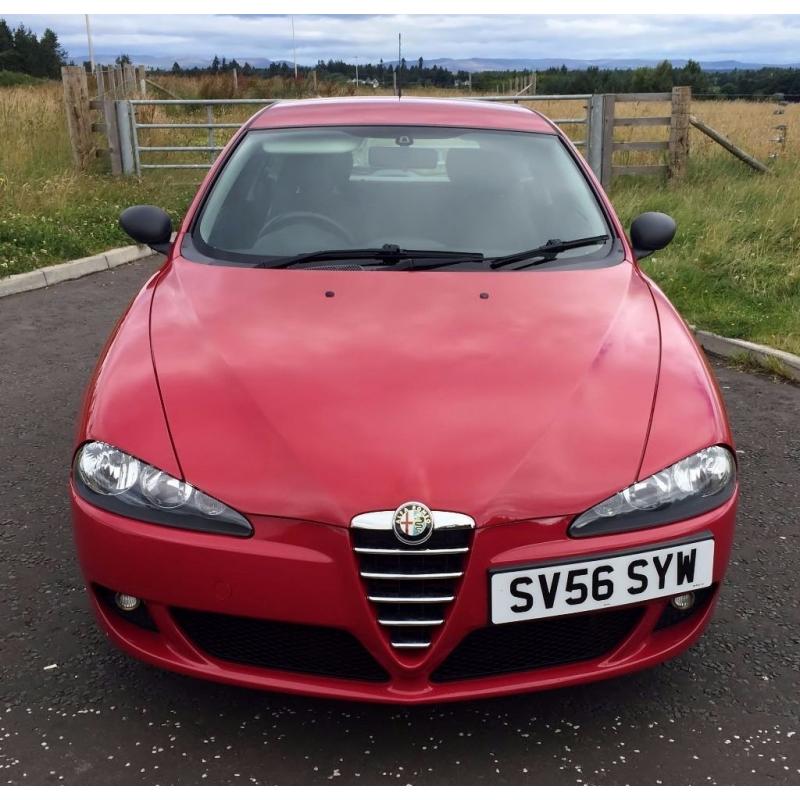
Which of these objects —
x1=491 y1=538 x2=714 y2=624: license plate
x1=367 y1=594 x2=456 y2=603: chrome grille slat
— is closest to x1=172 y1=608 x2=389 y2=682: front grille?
x1=367 y1=594 x2=456 y2=603: chrome grille slat

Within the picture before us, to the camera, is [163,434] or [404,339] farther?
[404,339]

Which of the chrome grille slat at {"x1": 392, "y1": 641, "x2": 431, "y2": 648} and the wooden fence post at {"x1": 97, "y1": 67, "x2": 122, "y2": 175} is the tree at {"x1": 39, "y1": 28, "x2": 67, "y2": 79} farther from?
the chrome grille slat at {"x1": 392, "y1": 641, "x2": 431, "y2": 648}

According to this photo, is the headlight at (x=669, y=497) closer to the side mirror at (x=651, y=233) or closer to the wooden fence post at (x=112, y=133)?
the side mirror at (x=651, y=233)

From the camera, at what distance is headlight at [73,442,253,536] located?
6.57 feet

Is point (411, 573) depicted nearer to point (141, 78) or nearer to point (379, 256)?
point (379, 256)

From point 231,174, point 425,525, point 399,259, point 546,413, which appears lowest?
point 425,525

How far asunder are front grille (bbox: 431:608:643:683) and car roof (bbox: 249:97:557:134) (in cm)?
225

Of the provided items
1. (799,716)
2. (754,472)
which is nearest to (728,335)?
(754,472)

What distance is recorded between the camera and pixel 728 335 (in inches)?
227

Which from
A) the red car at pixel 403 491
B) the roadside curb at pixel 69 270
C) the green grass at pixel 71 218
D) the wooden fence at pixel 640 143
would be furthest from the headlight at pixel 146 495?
the wooden fence at pixel 640 143

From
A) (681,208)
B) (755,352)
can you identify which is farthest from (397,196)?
(681,208)

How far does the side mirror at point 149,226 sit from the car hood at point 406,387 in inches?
26.6

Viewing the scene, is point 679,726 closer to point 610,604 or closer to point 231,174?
point 610,604

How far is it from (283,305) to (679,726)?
5.36 feet
